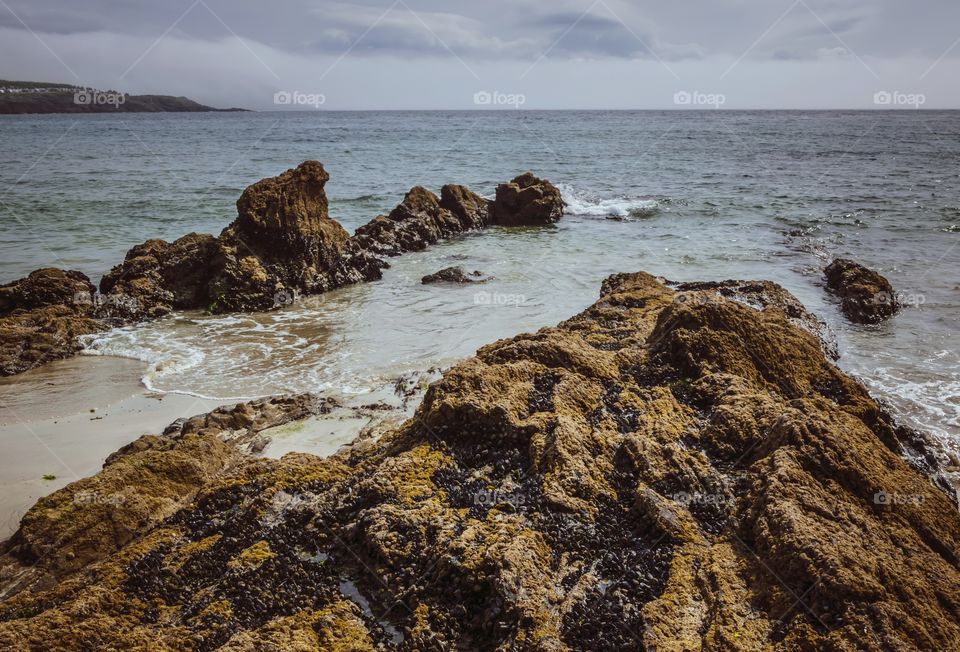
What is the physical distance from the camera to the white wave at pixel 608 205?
899 inches

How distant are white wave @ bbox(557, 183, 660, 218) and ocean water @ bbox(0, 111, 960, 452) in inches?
5.5

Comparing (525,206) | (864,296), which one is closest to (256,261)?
(525,206)

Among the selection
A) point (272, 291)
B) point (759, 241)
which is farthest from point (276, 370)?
point (759, 241)

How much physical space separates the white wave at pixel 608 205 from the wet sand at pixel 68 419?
17823 millimetres

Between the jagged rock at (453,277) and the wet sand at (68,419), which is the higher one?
the jagged rock at (453,277)

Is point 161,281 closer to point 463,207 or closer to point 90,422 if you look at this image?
point 90,422

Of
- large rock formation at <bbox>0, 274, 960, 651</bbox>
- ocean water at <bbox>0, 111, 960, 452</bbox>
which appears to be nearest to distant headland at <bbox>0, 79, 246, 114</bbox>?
ocean water at <bbox>0, 111, 960, 452</bbox>

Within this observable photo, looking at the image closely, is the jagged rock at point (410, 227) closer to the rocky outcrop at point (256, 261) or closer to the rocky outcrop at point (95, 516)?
the rocky outcrop at point (256, 261)

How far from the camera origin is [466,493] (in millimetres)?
3391

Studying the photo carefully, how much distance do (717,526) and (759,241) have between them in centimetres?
1636

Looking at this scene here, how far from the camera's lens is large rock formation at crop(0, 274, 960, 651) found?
265 cm

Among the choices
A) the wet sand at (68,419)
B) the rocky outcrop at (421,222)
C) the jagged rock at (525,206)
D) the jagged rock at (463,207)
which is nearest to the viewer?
the wet sand at (68,419)

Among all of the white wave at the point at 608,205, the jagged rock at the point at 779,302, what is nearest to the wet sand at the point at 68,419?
the jagged rock at the point at 779,302

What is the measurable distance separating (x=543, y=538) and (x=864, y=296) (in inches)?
409
